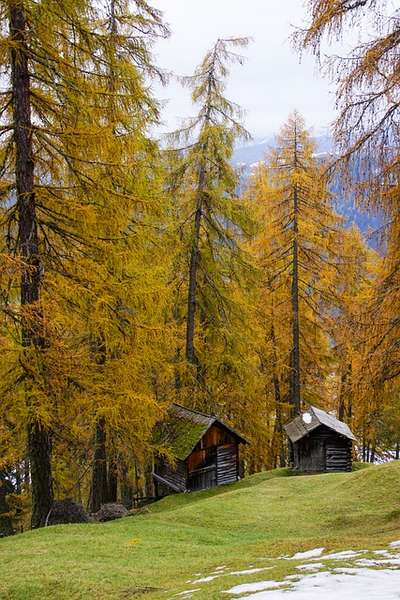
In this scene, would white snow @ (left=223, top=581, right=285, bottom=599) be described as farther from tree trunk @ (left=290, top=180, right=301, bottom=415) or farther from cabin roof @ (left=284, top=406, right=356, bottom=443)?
tree trunk @ (left=290, top=180, right=301, bottom=415)

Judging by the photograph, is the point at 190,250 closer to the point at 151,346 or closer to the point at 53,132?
the point at 151,346

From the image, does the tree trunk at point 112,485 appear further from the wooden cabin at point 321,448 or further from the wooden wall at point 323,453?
the wooden wall at point 323,453

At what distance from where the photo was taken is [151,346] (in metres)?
13.1

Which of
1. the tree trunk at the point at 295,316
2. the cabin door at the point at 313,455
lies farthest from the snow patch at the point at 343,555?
the tree trunk at the point at 295,316

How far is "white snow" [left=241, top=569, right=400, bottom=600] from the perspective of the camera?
13.6ft

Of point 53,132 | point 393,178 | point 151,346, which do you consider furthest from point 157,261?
point 393,178

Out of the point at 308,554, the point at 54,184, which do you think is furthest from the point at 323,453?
the point at 54,184

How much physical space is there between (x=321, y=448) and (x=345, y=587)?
1883cm

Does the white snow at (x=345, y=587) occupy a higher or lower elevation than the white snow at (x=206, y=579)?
higher

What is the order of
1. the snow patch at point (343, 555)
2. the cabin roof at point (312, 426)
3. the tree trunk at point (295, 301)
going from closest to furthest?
the snow patch at point (343, 555) < the cabin roof at point (312, 426) < the tree trunk at point (295, 301)

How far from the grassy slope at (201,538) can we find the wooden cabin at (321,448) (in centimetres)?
428

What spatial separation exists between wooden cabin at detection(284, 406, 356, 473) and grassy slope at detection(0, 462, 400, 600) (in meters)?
4.28

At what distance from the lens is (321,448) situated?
2234cm

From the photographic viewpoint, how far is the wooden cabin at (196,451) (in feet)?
65.5
